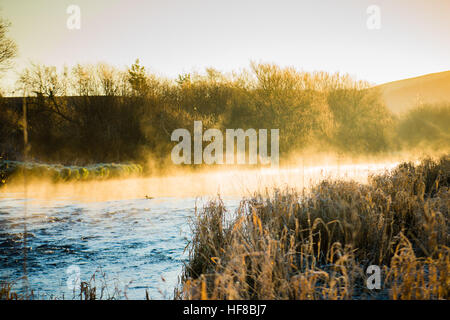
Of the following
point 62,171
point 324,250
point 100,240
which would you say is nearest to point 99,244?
point 100,240

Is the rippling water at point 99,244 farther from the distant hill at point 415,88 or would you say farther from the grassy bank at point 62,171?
the distant hill at point 415,88

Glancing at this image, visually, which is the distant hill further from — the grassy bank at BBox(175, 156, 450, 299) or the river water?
the grassy bank at BBox(175, 156, 450, 299)

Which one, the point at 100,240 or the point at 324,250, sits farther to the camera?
the point at 100,240

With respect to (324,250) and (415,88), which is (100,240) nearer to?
(324,250)

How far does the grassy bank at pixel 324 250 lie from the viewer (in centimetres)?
295

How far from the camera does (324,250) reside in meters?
4.54

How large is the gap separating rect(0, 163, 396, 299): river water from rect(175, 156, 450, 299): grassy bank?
50cm

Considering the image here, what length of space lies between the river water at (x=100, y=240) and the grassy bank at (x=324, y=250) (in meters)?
0.50

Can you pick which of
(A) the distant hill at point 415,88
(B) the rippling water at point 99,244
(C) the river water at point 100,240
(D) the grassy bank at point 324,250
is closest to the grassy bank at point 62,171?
(C) the river water at point 100,240

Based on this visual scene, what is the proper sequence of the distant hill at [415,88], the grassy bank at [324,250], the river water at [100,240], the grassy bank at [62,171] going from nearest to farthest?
the grassy bank at [324,250] < the river water at [100,240] < the grassy bank at [62,171] < the distant hill at [415,88]

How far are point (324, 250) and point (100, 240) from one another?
12.8ft

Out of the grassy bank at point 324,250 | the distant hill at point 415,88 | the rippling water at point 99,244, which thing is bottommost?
the rippling water at point 99,244

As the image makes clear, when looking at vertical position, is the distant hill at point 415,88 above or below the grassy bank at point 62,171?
above

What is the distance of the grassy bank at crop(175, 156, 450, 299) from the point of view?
2947 mm
